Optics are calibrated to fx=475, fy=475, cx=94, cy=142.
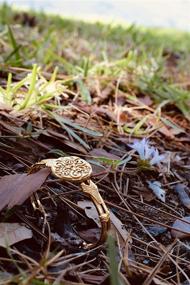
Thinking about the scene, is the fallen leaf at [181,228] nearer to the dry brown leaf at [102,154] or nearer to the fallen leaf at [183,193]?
the fallen leaf at [183,193]

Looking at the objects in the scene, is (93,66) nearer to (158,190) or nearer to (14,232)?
(158,190)

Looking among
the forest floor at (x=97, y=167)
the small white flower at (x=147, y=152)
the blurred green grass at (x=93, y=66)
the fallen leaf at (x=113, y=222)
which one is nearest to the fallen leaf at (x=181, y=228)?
the forest floor at (x=97, y=167)

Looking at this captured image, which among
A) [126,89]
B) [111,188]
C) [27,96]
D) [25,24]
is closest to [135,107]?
[126,89]

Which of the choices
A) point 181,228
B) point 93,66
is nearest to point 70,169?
point 181,228

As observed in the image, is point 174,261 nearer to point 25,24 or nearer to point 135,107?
point 135,107

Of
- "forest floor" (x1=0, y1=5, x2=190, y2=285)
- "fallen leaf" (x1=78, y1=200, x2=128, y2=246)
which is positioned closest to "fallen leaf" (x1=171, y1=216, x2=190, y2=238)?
"forest floor" (x1=0, y1=5, x2=190, y2=285)

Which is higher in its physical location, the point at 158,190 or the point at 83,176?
the point at 83,176
